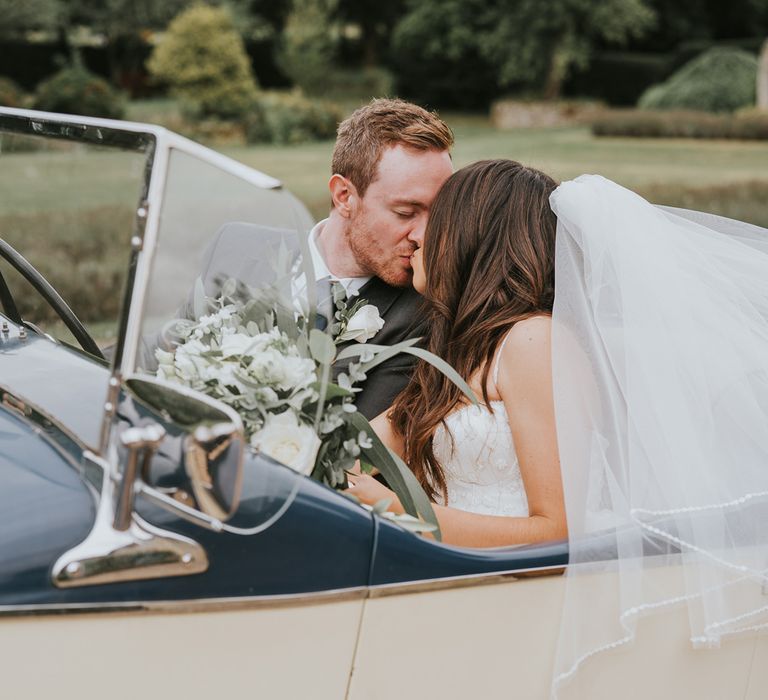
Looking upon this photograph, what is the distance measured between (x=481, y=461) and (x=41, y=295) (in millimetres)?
1068

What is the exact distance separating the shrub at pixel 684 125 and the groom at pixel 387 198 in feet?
56.3

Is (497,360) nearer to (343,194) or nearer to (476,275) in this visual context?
(476,275)

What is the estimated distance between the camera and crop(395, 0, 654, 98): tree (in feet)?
80.5

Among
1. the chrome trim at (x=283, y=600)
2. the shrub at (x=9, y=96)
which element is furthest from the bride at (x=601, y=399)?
the shrub at (x=9, y=96)

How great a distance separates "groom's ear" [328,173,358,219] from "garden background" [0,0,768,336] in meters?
3.98

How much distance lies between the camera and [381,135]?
2678 millimetres

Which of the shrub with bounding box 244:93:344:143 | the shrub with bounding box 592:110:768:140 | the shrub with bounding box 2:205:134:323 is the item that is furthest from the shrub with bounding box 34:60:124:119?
the shrub with bounding box 2:205:134:323

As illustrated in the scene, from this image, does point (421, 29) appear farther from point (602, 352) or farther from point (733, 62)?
point (602, 352)

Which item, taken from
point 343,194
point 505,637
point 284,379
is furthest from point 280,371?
point 343,194

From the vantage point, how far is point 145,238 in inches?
47.2

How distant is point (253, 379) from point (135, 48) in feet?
89.0

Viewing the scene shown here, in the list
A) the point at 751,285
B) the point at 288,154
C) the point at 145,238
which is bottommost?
the point at 288,154

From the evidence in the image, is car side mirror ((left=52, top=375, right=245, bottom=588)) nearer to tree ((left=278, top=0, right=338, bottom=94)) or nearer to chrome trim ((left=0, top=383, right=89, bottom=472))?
chrome trim ((left=0, top=383, right=89, bottom=472))

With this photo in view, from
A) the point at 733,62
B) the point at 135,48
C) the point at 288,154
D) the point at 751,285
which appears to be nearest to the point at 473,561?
the point at 751,285
